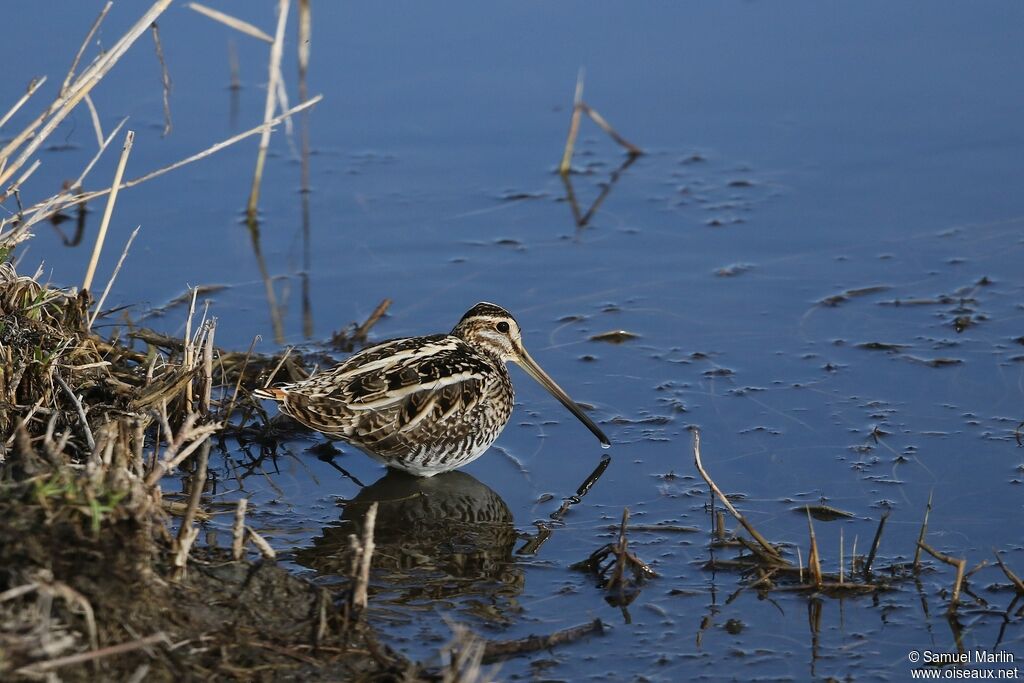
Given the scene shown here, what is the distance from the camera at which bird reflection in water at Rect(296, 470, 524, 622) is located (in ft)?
15.8

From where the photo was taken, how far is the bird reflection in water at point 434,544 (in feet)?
15.8

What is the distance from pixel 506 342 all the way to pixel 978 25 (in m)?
5.57

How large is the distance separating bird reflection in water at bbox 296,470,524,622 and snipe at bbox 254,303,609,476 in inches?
5.2

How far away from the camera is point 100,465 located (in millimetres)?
4059

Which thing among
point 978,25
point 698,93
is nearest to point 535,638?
point 698,93

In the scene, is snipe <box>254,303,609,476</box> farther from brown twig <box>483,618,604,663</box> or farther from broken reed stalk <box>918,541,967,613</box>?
broken reed stalk <box>918,541,967,613</box>

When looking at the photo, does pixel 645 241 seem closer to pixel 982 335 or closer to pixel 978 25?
pixel 982 335

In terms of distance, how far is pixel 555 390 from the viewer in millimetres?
6359

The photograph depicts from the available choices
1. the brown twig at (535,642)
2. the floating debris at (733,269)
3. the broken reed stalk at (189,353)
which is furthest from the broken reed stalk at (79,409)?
the floating debris at (733,269)

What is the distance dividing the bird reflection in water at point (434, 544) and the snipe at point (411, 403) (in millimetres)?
132

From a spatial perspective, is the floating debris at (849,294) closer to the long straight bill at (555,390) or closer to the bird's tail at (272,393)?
the long straight bill at (555,390)

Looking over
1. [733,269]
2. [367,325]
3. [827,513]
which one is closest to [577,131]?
[733,269]

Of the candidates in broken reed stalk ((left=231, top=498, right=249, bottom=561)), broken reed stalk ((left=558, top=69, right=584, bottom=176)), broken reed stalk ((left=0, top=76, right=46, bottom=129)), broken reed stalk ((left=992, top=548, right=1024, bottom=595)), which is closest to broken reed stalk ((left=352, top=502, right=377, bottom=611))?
broken reed stalk ((left=231, top=498, right=249, bottom=561))

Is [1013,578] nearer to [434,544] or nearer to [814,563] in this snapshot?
[814,563]
